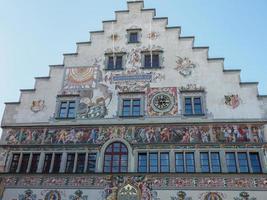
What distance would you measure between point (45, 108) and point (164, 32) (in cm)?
677

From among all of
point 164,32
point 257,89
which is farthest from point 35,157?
point 257,89

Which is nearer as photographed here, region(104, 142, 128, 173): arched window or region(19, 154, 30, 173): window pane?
region(104, 142, 128, 173): arched window

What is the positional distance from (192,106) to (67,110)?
218 inches

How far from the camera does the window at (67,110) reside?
16750 mm

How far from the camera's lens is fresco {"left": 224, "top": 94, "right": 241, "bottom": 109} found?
15952mm

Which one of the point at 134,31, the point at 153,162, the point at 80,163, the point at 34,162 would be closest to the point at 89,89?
the point at 80,163

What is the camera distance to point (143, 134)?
1570cm

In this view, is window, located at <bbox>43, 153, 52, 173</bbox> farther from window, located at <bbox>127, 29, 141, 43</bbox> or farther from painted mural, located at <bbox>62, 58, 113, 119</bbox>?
window, located at <bbox>127, 29, 141, 43</bbox>

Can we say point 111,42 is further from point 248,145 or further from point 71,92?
point 248,145

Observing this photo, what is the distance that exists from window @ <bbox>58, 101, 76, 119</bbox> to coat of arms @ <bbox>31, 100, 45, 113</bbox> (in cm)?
84

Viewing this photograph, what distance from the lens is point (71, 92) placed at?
1734 centimetres

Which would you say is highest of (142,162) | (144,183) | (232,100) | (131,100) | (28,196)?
(131,100)

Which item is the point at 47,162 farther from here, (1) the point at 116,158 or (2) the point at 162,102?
(2) the point at 162,102

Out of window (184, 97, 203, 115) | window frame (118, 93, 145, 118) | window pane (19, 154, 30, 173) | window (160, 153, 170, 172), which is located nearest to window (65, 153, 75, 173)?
window pane (19, 154, 30, 173)
